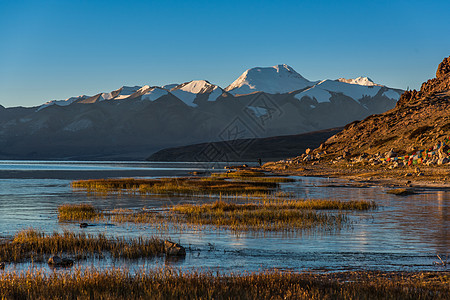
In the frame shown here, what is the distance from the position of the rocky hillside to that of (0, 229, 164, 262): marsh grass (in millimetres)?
62648

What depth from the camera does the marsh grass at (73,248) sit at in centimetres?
2003

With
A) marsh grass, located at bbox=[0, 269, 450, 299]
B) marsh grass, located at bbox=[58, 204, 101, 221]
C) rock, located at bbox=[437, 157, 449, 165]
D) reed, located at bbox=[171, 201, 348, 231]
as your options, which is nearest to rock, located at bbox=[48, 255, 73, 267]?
marsh grass, located at bbox=[0, 269, 450, 299]

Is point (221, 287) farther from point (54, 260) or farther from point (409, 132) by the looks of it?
point (409, 132)

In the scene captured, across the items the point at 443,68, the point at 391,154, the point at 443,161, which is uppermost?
the point at 443,68

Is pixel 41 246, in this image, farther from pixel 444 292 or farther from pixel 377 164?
pixel 377 164

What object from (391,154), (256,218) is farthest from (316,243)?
(391,154)

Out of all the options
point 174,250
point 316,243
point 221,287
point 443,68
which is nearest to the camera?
point 221,287

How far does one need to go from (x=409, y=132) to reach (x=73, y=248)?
94768 mm

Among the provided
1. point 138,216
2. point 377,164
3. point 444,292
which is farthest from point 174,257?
point 377,164

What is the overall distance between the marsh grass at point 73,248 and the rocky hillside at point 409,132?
6265 centimetres

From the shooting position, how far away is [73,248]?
2133cm

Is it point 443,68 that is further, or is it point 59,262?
point 443,68

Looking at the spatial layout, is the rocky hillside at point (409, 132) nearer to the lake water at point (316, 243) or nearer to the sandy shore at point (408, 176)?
the sandy shore at point (408, 176)

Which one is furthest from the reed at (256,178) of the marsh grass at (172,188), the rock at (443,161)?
the rock at (443,161)
